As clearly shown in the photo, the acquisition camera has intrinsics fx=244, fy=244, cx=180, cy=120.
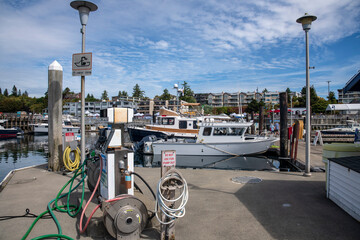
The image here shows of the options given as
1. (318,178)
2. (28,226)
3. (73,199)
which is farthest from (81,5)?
(318,178)

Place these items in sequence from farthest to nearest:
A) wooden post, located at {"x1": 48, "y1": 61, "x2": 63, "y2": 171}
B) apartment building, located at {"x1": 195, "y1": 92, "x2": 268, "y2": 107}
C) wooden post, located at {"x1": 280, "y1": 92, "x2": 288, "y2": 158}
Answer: apartment building, located at {"x1": 195, "y1": 92, "x2": 268, "y2": 107}, wooden post, located at {"x1": 280, "y1": 92, "x2": 288, "y2": 158}, wooden post, located at {"x1": 48, "y1": 61, "x2": 63, "y2": 171}

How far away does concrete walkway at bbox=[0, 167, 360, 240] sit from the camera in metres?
3.90

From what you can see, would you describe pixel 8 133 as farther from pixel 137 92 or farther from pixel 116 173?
pixel 137 92

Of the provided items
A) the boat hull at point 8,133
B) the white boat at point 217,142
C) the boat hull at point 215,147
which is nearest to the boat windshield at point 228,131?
the white boat at point 217,142

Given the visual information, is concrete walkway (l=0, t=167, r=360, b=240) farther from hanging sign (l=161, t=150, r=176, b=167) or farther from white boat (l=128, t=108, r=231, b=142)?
white boat (l=128, t=108, r=231, b=142)

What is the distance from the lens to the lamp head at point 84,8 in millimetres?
6898

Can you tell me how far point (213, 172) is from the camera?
28.8ft

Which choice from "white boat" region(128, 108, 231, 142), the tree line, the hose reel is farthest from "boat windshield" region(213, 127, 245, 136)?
the tree line

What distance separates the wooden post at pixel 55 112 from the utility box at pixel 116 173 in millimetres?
5016

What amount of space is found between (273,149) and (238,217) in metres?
16.2

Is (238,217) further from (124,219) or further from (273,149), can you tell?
(273,149)

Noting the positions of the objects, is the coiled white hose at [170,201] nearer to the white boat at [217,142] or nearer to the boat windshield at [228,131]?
the white boat at [217,142]

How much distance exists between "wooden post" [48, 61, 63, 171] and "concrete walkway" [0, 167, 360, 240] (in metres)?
0.99

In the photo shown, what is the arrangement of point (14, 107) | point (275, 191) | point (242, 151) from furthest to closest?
1. point (14, 107)
2. point (242, 151)
3. point (275, 191)
